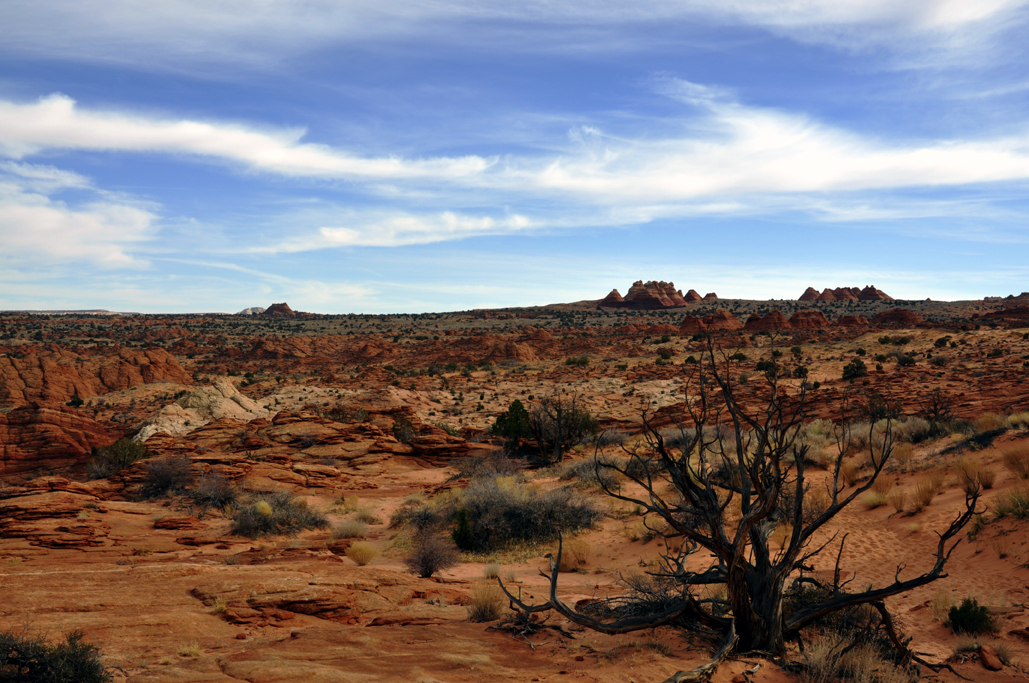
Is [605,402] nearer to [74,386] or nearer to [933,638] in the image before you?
[933,638]

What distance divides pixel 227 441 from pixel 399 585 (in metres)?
17.0

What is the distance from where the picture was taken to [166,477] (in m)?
18.2

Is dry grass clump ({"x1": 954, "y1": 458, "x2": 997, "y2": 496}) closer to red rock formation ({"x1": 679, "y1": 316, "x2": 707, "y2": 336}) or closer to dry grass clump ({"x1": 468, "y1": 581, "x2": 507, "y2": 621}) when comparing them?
dry grass clump ({"x1": 468, "y1": 581, "x2": 507, "y2": 621})

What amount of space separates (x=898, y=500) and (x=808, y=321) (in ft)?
208

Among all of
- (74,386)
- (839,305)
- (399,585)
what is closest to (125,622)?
(399,585)

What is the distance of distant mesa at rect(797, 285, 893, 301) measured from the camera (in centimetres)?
12250

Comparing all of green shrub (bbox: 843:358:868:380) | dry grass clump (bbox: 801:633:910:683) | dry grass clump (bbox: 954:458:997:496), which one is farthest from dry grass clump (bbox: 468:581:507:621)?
green shrub (bbox: 843:358:868:380)

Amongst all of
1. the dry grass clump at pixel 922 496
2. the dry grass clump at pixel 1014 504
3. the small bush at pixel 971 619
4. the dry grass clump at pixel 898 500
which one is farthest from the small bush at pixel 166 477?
the dry grass clump at pixel 1014 504

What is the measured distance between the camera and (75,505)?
14.6 meters

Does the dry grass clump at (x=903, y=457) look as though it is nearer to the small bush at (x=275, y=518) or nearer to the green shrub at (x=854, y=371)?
the small bush at (x=275, y=518)

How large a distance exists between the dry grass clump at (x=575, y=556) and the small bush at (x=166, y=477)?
13001 mm

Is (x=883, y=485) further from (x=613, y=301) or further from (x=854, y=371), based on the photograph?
(x=613, y=301)

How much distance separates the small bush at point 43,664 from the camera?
527 centimetres

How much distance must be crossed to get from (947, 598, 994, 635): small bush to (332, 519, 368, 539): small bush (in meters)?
12.6
